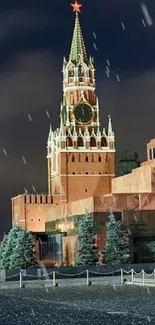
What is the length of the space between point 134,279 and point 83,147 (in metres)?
69.2

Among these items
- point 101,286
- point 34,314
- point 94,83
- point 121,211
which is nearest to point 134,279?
point 101,286

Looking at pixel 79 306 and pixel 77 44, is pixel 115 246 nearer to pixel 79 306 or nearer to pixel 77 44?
pixel 79 306

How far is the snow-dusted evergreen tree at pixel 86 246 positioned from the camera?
5419 cm

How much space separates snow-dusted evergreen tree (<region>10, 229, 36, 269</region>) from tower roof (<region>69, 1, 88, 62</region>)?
6218 cm

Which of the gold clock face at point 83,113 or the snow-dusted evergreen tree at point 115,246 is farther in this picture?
the gold clock face at point 83,113

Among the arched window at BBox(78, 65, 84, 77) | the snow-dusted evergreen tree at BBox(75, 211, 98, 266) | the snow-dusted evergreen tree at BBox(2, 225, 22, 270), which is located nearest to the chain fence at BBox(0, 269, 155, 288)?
the snow-dusted evergreen tree at BBox(75, 211, 98, 266)

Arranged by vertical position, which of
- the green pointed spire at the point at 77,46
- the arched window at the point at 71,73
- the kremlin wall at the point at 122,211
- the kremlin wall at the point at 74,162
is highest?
the green pointed spire at the point at 77,46

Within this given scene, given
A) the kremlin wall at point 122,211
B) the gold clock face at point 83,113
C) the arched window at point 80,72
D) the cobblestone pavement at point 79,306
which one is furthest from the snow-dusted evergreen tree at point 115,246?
the arched window at point 80,72

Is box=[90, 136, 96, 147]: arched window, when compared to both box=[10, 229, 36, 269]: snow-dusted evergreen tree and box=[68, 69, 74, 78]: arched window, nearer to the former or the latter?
box=[68, 69, 74, 78]: arched window

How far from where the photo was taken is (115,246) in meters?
54.5

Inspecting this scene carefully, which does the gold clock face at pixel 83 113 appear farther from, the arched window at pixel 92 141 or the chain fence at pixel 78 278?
the chain fence at pixel 78 278

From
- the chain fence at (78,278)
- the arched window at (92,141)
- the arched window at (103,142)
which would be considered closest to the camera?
the chain fence at (78,278)

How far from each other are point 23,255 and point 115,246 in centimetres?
615

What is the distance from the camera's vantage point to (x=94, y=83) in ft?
383
